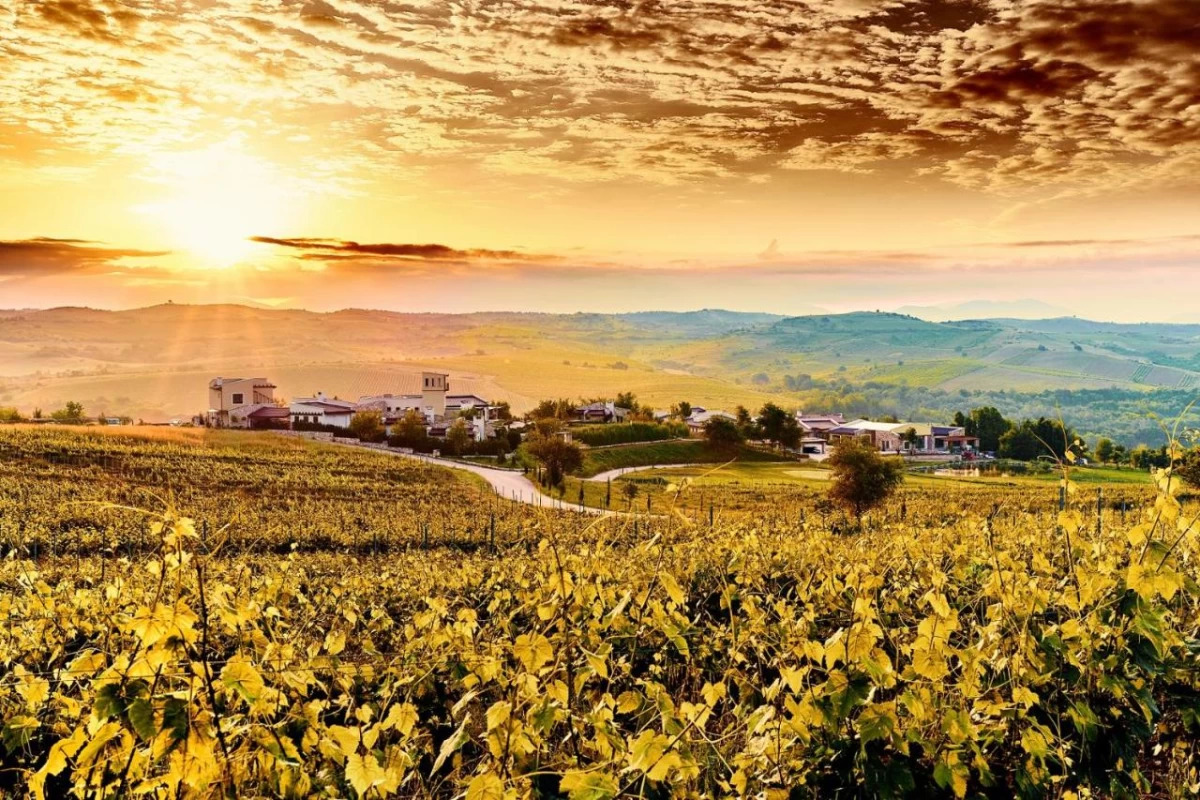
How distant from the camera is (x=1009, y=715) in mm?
3582

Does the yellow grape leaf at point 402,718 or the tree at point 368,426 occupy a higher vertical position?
the yellow grape leaf at point 402,718

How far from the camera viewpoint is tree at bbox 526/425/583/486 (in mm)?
58781

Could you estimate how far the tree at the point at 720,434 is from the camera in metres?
86.8

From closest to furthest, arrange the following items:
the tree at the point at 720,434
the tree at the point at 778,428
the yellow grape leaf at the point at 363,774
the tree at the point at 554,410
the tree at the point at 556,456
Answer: the yellow grape leaf at the point at 363,774, the tree at the point at 556,456, the tree at the point at 720,434, the tree at the point at 778,428, the tree at the point at 554,410

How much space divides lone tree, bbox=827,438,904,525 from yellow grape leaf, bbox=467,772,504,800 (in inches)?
1521

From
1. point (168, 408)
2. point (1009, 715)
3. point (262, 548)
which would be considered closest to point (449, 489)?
point (262, 548)

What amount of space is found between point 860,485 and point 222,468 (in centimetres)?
3515

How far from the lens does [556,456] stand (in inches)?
2360

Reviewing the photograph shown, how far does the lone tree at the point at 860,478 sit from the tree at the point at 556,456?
72.7ft

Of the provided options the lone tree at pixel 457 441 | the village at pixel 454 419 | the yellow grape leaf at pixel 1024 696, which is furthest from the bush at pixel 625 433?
the yellow grape leaf at pixel 1024 696

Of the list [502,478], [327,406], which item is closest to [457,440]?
[502,478]

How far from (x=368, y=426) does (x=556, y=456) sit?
80.9 ft

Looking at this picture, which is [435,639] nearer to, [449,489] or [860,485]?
[860,485]

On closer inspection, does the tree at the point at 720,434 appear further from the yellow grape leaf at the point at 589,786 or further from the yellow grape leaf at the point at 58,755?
the yellow grape leaf at the point at 589,786
